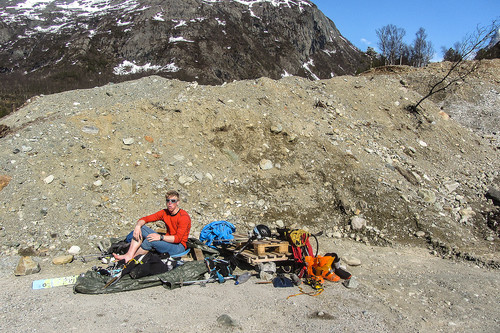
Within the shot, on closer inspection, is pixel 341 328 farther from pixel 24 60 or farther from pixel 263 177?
pixel 24 60

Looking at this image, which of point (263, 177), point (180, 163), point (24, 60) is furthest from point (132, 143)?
point (24, 60)

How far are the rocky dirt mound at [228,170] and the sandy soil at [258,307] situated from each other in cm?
175

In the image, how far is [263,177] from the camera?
9.52 meters

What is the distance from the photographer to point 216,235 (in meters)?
6.72

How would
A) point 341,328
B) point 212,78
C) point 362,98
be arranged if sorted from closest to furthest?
point 341,328 → point 362,98 → point 212,78

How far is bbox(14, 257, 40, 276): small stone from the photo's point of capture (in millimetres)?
5367

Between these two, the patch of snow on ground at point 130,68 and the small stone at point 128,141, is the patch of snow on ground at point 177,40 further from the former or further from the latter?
the small stone at point 128,141

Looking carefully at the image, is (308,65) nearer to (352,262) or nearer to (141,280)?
(352,262)

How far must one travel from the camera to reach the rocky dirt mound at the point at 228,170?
7.33 metres

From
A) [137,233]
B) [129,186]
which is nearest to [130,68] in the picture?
[129,186]

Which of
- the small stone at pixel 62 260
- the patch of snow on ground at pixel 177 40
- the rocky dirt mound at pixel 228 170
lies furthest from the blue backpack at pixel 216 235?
the patch of snow on ground at pixel 177 40

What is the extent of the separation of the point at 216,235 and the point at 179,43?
12186 centimetres

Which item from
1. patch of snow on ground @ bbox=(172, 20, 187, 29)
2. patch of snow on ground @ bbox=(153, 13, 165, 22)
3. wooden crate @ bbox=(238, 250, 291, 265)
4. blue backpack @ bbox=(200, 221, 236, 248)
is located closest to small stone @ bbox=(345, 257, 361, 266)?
wooden crate @ bbox=(238, 250, 291, 265)

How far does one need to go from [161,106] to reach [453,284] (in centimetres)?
906
